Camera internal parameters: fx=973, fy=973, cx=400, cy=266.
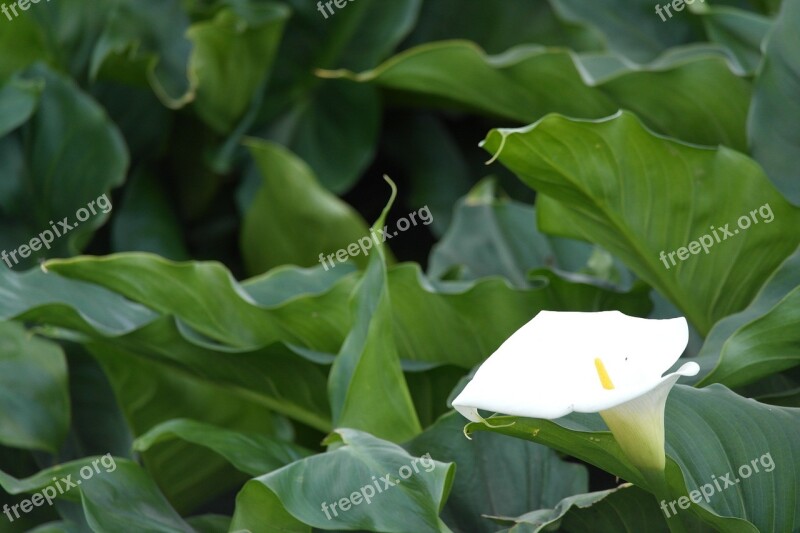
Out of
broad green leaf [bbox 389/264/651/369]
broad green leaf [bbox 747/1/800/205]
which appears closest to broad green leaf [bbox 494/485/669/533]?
broad green leaf [bbox 389/264/651/369]

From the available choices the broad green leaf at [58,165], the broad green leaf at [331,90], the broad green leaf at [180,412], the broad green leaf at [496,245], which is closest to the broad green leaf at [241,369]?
the broad green leaf at [180,412]

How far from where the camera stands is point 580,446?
0.51 m

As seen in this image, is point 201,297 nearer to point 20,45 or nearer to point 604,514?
point 604,514

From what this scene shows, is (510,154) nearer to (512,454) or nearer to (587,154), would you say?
(587,154)

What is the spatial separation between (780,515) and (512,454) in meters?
0.18

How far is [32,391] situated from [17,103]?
13.7 inches

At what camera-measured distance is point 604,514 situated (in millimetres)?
585

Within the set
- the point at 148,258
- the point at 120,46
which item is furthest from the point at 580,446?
the point at 120,46

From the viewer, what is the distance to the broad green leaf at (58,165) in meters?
1.04

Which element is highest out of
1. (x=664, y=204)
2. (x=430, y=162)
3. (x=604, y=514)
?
(x=664, y=204)

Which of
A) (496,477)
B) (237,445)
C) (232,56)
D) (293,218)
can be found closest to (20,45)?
(232,56)

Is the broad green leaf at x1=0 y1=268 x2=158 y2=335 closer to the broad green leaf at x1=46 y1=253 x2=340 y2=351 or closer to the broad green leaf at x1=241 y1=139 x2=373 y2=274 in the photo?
the broad green leaf at x1=46 y1=253 x2=340 y2=351

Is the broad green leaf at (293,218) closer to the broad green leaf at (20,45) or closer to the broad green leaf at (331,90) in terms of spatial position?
the broad green leaf at (331,90)

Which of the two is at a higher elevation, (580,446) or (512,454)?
(580,446)
